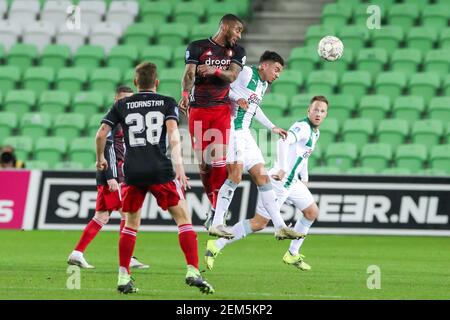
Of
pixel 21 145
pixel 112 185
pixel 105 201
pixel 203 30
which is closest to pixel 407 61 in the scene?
pixel 203 30

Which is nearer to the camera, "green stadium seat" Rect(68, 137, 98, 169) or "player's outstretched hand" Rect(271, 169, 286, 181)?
"player's outstretched hand" Rect(271, 169, 286, 181)

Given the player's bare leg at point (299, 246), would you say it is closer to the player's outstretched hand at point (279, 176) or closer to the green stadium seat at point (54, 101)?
the player's outstretched hand at point (279, 176)

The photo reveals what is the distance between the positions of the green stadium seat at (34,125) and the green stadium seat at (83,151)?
0.99m

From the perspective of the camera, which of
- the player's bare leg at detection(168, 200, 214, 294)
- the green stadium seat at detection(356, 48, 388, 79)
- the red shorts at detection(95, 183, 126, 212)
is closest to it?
the player's bare leg at detection(168, 200, 214, 294)

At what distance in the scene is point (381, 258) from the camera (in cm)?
1521

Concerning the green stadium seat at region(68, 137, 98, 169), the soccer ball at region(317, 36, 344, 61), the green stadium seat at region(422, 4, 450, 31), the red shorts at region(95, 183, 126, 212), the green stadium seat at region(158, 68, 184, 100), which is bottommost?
the red shorts at region(95, 183, 126, 212)

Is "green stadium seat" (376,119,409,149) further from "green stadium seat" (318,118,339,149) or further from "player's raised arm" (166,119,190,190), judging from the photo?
"player's raised arm" (166,119,190,190)

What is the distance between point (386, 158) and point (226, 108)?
8.27 meters

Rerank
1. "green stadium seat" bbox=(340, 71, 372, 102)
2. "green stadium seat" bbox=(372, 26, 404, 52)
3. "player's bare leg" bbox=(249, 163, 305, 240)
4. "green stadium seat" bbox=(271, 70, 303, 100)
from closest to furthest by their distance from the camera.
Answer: "player's bare leg" bbox=(249, 163, 305, 240) → "green stadium seat" bbox=(340, 71, 372, 102) → "green stadium seat" bbox=(271, 70, 303, 100) → "green stadium seat" bbox=(372, 26, 404, 52)

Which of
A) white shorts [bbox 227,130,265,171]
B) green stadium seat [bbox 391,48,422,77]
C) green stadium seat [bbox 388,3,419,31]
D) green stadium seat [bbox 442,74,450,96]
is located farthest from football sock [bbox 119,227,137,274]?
green stadium seat [bbox 388,3,419,31]

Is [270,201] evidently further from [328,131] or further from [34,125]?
[34,125]

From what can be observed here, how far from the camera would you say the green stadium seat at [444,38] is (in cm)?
2233

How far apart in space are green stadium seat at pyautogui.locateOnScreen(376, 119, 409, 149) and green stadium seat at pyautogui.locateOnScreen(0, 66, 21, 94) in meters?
7.63

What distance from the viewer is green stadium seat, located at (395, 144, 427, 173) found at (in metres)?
20.3
